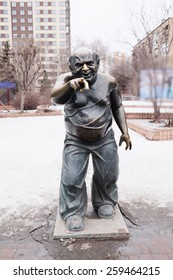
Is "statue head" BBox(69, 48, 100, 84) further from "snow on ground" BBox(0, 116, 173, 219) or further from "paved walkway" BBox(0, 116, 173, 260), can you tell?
"snow on ground" BBox(0, 116, 173, 219)

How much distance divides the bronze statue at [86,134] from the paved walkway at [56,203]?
0.30 m

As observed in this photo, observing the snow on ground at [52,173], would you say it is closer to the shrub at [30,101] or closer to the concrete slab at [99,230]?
the concrete slab at [99,230]

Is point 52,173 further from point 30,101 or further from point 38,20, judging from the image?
point 38,20

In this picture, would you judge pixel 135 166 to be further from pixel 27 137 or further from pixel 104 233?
pixel 27 137

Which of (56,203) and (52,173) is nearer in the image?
A: (56,203)

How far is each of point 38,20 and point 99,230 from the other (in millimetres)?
63379

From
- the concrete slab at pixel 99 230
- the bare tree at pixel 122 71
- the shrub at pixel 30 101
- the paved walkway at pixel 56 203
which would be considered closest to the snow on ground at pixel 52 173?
the paved walkway at pixel 56 203

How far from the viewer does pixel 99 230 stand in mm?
2434

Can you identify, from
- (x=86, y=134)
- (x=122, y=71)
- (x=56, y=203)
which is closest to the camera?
(x=86, y=134)

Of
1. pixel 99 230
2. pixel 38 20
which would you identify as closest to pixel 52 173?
pixel 99 230

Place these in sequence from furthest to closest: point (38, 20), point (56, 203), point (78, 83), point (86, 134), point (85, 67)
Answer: point (38, 20) → point (56, 203) → point (86, 134) → point (85, 67) → point (78, 83)

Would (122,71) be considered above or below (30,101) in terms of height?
above

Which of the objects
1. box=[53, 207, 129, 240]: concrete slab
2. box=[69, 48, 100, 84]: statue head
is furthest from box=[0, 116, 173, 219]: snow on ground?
box=[69, 48, 100, 84]: statue head

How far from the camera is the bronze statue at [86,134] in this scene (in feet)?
7.40
